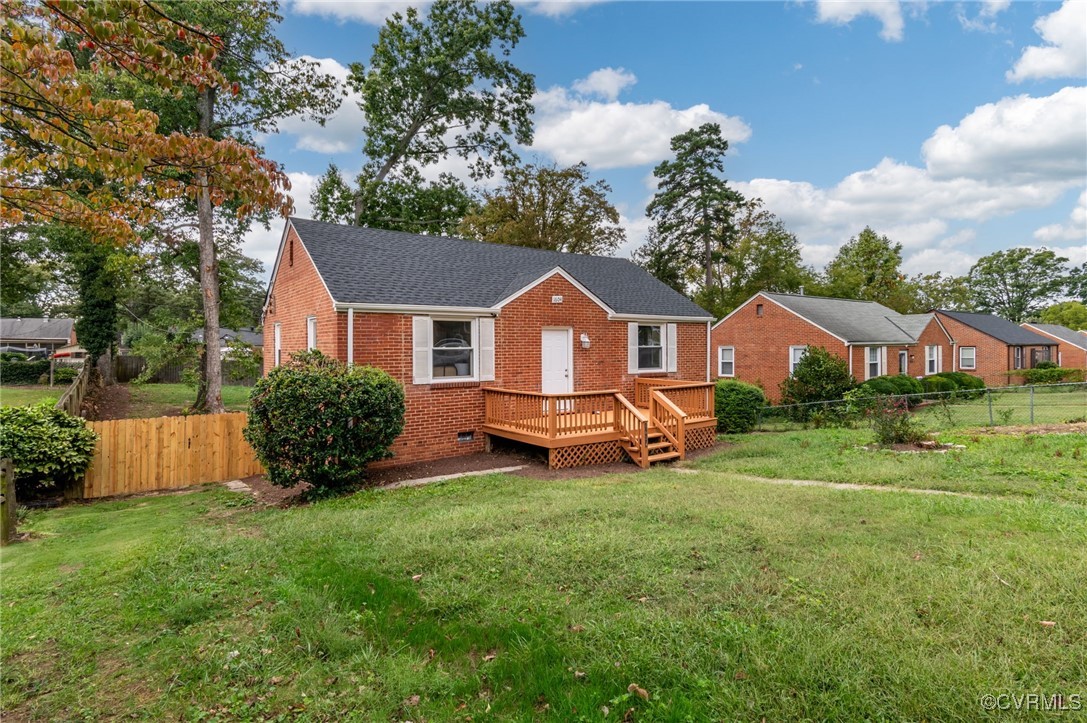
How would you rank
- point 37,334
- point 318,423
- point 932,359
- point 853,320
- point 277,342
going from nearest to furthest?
point 318,423 → point 277,342 → point 853,320 → point 932,359 → point 37,334

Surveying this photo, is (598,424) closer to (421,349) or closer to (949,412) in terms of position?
(421,349)

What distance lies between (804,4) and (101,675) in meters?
14.4

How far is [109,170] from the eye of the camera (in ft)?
11.9

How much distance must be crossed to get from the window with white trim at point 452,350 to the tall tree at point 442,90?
15.8m

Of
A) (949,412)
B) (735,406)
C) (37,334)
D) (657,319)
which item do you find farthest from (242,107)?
(37,334)

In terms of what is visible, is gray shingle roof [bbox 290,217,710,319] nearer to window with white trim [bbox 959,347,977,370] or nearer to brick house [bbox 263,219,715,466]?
brick house [bbox 263,219,715,466]

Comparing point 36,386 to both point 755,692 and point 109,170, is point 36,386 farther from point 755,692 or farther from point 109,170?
point 755,692

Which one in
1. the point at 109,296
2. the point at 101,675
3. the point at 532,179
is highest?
the point at 532,179

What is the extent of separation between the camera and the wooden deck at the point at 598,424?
411 inches

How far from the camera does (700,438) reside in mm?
12438

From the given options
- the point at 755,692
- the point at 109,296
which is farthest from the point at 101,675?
the point at 109,296

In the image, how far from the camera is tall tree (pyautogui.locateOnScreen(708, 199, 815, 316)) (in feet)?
111

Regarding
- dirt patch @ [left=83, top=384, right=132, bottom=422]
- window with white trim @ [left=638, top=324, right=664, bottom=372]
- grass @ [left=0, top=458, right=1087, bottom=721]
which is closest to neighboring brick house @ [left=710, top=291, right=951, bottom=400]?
window with white trim @ [left=638, top=324, right=664, bottom=372]

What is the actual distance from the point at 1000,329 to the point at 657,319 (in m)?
34.2
